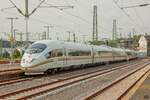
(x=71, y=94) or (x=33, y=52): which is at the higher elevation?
(x=33, y=52)

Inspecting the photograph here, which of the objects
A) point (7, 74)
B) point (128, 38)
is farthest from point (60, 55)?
point (128, 38)

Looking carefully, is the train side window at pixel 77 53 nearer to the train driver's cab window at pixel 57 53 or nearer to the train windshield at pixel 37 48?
the train driver's cab window at pixel 57 53

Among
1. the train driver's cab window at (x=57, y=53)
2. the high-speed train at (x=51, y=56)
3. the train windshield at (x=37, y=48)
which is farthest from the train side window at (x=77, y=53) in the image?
the train windshield at (x=37, y=48)

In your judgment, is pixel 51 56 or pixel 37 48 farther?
pixel 51 56

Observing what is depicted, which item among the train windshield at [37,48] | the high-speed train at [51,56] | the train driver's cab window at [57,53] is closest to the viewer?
the high-speed train at [51,56]

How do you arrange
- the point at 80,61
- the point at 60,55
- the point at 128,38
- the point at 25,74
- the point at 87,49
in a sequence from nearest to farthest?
the point at 25,74, the point at 60,55, the point at 80,61, the point at 87,49, the point at 128,38

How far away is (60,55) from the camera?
34312mm

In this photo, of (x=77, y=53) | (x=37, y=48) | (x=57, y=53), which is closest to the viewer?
(x=37, y=48)

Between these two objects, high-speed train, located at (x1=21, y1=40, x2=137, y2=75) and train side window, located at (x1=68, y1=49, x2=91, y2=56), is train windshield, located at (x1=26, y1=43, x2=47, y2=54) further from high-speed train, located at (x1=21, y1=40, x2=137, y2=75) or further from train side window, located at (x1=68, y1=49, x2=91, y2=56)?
train side window, located at (x1=68, y1=49, x2=91, y2=56)

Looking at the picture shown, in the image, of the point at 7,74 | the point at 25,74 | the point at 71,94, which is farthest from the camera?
the point at 25,74

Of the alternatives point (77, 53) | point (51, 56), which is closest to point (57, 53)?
point (51, 56)

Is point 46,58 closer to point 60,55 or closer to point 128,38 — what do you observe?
point 60,55

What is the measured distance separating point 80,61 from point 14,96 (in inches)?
992

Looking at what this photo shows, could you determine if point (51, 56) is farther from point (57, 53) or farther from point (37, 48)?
point (57, 53)
